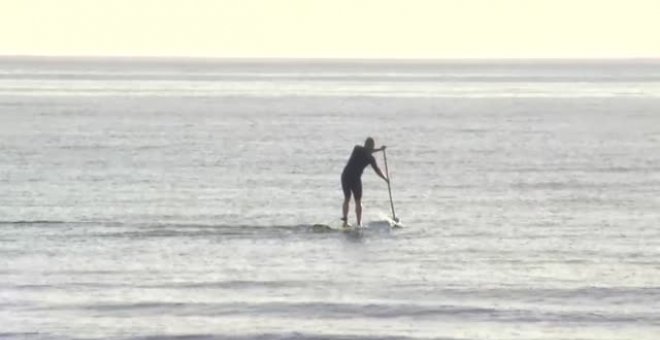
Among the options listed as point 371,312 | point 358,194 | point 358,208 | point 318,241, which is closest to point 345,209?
point 358,208

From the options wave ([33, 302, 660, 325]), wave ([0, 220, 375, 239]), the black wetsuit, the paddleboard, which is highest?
the black wetsuit

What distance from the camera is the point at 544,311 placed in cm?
2039

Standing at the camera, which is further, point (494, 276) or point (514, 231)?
point (514, 231)

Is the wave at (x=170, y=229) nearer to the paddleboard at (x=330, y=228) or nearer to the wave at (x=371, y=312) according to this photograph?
the paddleboard at (x=330, y=228)

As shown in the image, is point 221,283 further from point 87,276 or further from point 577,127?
point 577,127

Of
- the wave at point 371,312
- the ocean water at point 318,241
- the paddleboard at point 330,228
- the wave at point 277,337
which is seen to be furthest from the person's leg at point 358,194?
the wave at point 277,337

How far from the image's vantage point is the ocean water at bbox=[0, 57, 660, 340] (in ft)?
64.8

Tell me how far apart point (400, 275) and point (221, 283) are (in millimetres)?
2916

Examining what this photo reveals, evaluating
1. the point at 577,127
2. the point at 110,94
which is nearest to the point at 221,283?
the point at 577,127

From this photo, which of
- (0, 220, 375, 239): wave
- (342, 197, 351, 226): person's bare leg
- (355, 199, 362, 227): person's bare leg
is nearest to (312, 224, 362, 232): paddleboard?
(0, 220, 375, 239): wave

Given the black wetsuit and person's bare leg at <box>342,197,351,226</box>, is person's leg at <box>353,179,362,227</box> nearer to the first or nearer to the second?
the black wetsuit

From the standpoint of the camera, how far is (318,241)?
Result: 89.1ft

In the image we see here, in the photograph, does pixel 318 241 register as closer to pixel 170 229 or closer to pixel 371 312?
pixel 170 229

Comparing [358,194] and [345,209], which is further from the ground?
[358,194]
